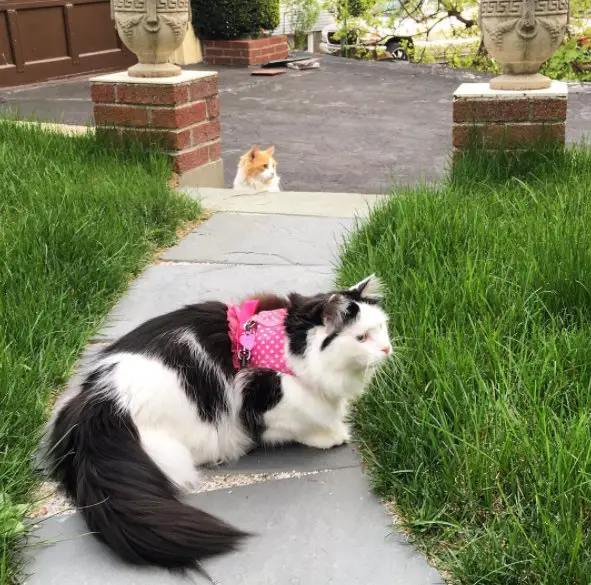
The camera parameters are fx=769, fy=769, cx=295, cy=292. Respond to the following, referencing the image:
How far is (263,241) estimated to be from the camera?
4.02 meters

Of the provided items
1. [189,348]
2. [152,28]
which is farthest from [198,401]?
[152,28]

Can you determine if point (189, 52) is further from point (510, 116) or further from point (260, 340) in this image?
point (260, 340)

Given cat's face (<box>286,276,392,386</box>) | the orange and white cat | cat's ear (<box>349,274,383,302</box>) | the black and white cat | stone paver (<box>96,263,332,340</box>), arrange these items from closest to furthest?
the black and white cat
cat's face (<box>286,276,392,386</box>)
cat's ear (<box>349,274,383,302</box>)
stone paver (<box>96,263,332,340</box>)
the orange and white cat

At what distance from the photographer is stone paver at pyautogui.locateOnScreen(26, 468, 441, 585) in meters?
1.75

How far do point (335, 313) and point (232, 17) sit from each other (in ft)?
36.3

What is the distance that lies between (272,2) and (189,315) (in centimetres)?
1132

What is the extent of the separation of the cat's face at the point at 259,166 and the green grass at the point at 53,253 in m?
1.06

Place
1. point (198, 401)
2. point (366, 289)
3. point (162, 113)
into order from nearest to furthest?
point (198, 401) → point (366, 289) → point (162, 113)

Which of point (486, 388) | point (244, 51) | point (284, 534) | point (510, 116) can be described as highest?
point (244, 51)

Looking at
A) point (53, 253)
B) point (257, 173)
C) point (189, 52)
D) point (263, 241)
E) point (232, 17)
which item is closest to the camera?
point (53, 253)

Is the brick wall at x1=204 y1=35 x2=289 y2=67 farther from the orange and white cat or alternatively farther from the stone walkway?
the stone walkway

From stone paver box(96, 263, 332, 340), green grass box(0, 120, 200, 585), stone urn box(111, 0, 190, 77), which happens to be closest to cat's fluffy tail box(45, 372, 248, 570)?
green grass box(0, 120, 200, 585)

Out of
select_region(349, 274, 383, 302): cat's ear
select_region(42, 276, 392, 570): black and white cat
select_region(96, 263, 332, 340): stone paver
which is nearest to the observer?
select_region(42, 276, 392, 570): black and white cat

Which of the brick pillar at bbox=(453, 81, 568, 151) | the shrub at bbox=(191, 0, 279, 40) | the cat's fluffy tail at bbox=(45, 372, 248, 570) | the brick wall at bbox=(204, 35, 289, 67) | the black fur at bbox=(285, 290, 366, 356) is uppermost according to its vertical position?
the shrub at bbox=(191, 0, 279, 40)
